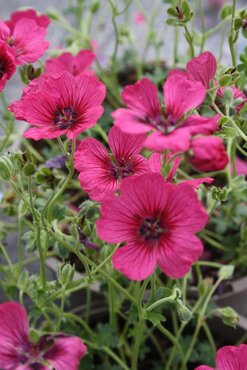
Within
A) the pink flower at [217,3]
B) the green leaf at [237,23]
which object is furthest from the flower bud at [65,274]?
the pink flower at [217,3]

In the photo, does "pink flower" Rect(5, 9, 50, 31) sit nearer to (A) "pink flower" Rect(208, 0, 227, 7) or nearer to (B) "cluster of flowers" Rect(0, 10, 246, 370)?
(B) "cluster of flowers" Rect(0, 10, 246, 370)

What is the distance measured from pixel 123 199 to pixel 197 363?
43cm

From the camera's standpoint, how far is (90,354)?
0.72 meters

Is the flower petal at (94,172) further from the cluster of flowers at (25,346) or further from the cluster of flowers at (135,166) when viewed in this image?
the cluster of flowers at (25,346)

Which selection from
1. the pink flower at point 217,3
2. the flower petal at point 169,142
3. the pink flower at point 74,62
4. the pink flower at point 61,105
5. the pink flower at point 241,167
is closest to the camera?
the flower petal at point 169,142

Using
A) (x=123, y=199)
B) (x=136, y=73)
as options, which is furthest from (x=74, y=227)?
(x=136, y=73)

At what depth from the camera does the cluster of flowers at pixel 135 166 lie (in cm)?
40

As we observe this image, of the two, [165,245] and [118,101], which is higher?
[165,245]

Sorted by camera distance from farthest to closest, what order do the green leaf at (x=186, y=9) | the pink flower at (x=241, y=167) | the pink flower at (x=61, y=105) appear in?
the pink flower at (x=241, y=167)
the green leaf at (x=186, y=9)
the pink flower at (x=61, y=105)

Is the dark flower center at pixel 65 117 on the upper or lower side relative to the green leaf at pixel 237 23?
lower

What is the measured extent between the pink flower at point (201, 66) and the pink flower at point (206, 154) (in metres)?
0.14

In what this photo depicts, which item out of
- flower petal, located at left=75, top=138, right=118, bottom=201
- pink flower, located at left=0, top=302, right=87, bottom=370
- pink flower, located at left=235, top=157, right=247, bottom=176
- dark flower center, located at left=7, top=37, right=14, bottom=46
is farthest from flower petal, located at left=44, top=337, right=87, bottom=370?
pink flower, located at left=235, top=157, right=247, bottom=176

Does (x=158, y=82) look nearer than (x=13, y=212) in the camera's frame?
No

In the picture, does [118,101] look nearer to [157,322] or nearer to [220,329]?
[220,329]
